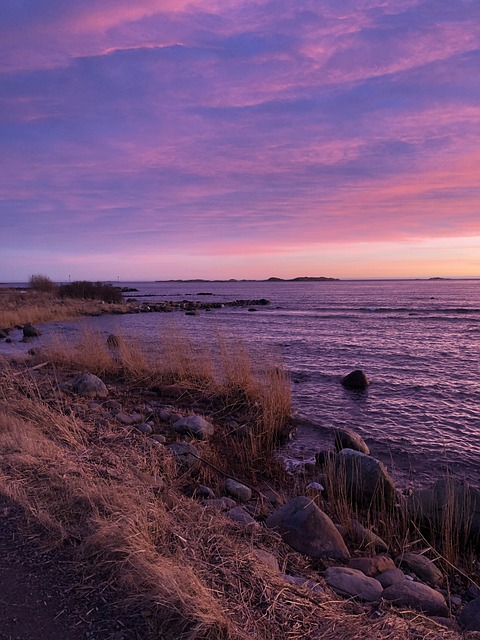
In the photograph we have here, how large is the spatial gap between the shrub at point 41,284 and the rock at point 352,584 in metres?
59.7

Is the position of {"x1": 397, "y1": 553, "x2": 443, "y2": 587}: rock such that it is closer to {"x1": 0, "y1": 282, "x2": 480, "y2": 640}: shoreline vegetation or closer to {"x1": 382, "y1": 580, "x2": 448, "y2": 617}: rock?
{"x1": 0, "y1": 282, "x2": 480, "y2": 640}: shoreline vegetation

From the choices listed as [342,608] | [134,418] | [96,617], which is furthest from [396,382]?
[96,617]

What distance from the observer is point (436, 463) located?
28.5 ft

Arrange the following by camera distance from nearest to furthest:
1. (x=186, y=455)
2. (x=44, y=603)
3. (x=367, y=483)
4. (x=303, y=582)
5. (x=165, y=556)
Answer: (x=44, y=603) → (x=165, y=556) → (x=303, y=582) → (x=367, y=483) → (x=186, y=455)

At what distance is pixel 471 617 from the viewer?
3.92 metres

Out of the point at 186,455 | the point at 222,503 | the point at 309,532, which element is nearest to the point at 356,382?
the point at 186,455

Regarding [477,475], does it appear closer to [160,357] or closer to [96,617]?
[96,617]

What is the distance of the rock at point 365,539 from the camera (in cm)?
540

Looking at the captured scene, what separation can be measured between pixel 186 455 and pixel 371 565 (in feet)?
11.7

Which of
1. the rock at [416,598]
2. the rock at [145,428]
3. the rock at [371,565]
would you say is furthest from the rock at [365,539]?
the rock at [145,428]

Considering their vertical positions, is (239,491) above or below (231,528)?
below

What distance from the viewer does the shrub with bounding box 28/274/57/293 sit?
5912 cm

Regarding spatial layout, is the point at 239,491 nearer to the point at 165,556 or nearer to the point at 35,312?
the point at 165,556

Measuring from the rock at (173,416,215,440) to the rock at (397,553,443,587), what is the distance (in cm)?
436
